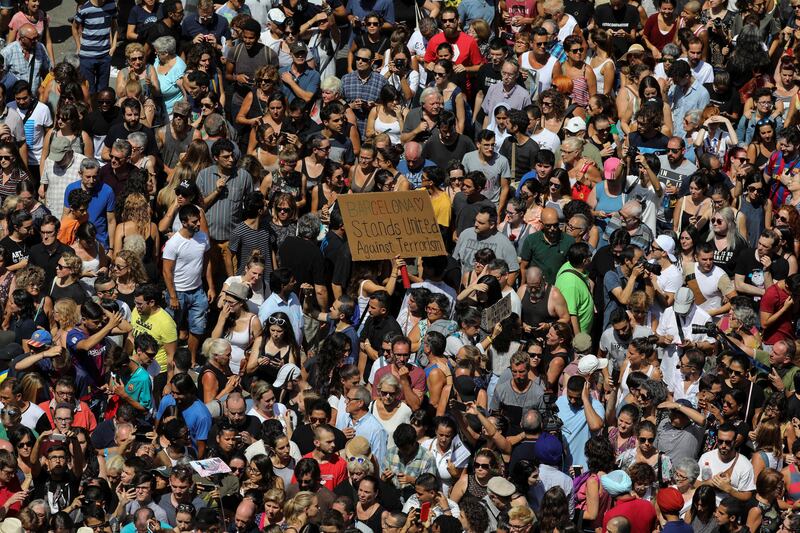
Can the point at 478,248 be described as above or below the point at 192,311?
above

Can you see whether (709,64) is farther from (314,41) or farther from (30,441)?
(30,441)

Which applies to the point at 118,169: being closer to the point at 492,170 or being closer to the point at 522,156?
the point at 492,170

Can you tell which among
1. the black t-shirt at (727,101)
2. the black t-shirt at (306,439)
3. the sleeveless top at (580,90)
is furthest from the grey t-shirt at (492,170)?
the black t-shirt at (306,439)

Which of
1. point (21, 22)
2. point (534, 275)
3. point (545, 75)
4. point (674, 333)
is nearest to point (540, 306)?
point (534, 275)

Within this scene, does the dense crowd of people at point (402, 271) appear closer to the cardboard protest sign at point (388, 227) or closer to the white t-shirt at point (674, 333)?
the white t-shirt at point (674, 333)

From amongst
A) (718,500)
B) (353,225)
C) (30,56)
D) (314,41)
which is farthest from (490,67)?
(718,500)

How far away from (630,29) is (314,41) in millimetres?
3519

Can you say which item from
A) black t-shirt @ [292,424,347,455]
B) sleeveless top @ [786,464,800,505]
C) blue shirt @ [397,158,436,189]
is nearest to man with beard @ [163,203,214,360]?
blue shirt @ [397,158,436,189]

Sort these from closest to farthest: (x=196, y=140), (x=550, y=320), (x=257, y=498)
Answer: (x=257, y=498) < (x=550, y=320) < (x=196, y=140)

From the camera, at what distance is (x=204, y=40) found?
829 inches

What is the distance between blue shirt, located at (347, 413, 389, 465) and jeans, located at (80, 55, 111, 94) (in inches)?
261

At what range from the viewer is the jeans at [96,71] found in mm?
21203

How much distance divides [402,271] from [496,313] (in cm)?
116

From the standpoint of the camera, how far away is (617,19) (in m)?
22.2
